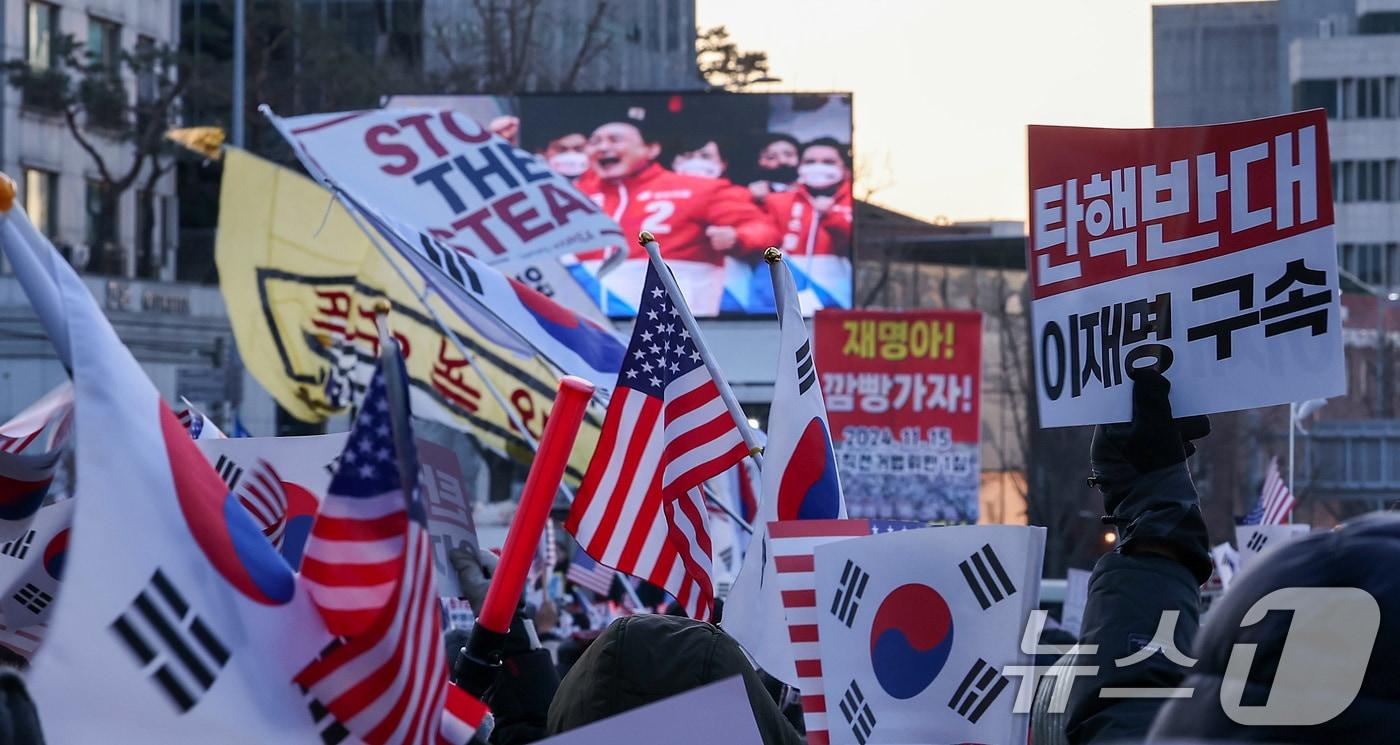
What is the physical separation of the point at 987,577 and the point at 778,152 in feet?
97.2

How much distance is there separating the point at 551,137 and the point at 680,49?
17634 mm

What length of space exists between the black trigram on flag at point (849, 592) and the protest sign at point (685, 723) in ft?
5.70

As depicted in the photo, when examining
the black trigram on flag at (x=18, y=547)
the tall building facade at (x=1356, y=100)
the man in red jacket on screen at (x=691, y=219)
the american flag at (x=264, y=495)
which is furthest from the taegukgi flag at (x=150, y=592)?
the tall building facade at (x=1356, y=100)

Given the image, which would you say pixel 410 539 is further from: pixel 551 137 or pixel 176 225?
pixel 176 225

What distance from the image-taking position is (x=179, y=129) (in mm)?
41062

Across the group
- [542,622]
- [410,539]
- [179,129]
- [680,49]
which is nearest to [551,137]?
[179,129]

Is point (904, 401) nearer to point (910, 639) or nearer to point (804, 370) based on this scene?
point (804, 370)

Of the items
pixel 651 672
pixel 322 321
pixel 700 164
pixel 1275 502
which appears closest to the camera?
pixel 651 672

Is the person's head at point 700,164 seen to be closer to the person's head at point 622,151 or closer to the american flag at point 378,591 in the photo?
the person's head at point 622,151

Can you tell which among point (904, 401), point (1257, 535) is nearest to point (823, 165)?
point (904, 401)

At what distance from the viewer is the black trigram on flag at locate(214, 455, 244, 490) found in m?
5.62

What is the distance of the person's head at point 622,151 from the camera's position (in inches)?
1324

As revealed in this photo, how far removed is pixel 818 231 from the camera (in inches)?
1316

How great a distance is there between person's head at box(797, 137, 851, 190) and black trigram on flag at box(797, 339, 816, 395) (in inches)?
1087
